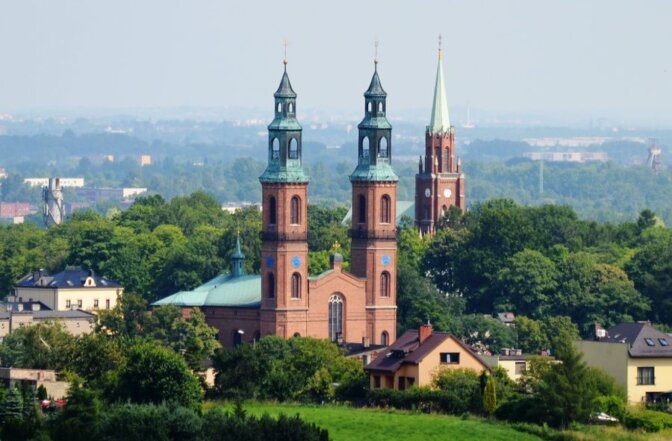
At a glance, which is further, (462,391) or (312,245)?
(312,245)

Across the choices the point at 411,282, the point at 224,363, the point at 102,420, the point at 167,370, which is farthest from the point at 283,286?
the point at 102,420

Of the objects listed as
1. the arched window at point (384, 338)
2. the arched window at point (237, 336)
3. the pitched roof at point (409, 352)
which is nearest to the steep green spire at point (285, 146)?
the arched window at point (237, 336)

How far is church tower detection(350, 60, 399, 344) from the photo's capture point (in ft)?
370

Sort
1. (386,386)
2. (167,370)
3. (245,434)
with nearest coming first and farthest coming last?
(245,434) < (167,370) < (386,386)

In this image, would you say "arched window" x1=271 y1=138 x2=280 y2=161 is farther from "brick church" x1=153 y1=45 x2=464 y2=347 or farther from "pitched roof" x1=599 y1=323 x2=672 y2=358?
"pitched roof" x1=599 y1=323 x2=672 y2=358

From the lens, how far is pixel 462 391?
283 feet

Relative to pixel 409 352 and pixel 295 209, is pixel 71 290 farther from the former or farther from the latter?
pixel 409 352

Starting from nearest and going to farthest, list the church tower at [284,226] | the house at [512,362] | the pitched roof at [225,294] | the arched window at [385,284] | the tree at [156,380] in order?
the tree at [156,380] → the house at [512,362] → the church tower at [284,226] → the arched window at [385,284] → the pitched roof at [225,294]

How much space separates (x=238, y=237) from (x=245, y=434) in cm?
4828

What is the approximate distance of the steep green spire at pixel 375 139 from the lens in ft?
369

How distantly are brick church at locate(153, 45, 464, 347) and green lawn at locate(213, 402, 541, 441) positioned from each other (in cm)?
2610

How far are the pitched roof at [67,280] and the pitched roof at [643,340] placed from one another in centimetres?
3888

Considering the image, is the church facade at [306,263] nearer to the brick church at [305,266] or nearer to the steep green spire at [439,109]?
the brick church at [305,266]

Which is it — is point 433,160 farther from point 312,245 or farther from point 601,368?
point 601,368
